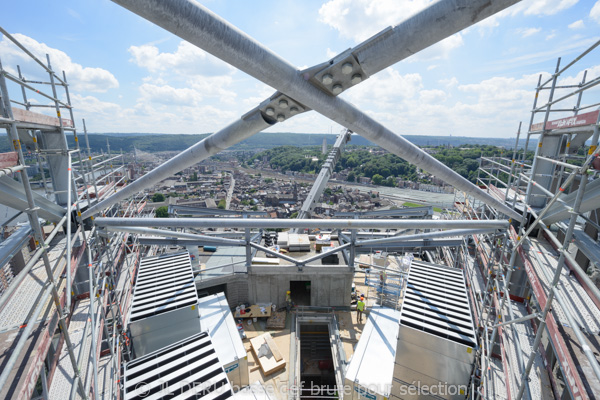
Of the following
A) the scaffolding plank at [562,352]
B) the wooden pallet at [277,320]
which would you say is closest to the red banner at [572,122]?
the scaffolding plank at [562,352]

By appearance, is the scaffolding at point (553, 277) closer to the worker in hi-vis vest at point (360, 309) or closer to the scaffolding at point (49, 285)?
the worker in hi-vis vest at point (360, 309)

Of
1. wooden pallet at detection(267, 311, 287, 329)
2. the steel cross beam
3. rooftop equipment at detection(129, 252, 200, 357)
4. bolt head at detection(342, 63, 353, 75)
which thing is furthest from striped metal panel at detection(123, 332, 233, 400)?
bolt head at detection(342, 63, 353, 75)

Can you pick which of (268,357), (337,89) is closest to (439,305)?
(268,357)

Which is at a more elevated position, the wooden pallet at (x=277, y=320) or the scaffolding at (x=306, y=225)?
the scaffolding at (x=306, y=225)

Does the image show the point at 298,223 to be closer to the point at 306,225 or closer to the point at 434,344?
the point at 306,225

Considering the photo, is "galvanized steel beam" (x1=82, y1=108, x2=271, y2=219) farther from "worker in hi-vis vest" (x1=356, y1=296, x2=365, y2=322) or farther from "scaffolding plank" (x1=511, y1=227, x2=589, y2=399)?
"worker in hi-vis vest" (x1=356, y1=296, x2=365, y2=322)

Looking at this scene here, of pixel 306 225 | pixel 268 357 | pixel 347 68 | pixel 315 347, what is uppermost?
pixel 347 68
